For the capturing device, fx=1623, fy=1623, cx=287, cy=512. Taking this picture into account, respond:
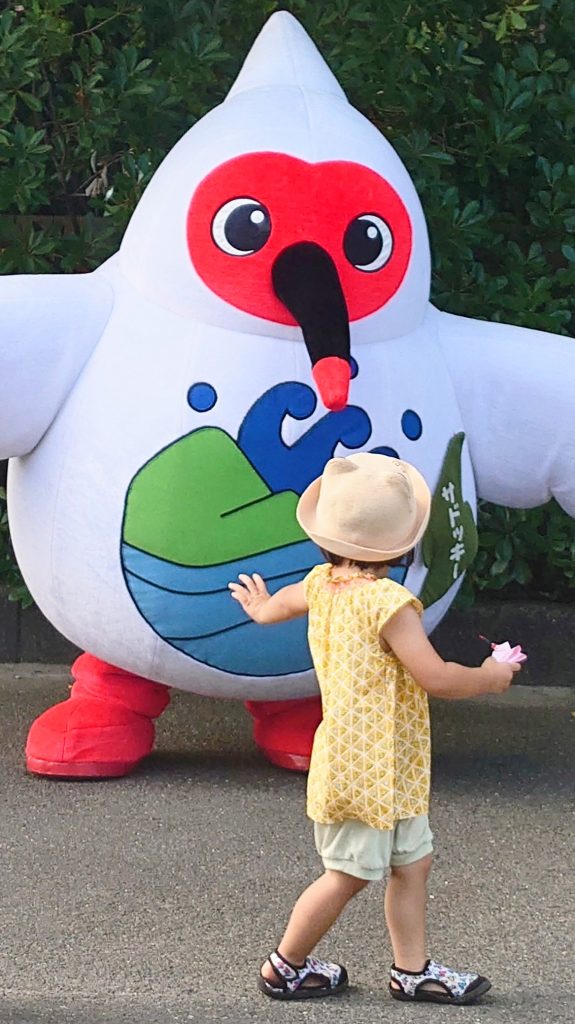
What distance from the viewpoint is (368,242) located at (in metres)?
4.24

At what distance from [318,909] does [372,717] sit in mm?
391

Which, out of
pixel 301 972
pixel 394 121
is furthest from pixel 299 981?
pixel 394 121

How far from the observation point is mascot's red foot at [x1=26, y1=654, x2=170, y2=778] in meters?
4.49

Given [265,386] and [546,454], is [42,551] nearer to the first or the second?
[265,386]

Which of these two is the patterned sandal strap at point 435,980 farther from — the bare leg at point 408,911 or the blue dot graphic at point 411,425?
the blue dot graphic at point 411,425

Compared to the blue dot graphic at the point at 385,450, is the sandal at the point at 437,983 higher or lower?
lower

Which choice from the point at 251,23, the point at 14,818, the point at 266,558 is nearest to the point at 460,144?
the point at 251,23

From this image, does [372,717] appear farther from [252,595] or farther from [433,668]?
[252,595]

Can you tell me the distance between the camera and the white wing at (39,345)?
13.6 ft

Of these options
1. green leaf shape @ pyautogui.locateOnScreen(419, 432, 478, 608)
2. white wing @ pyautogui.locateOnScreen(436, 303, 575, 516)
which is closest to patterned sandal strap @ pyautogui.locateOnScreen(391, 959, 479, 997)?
green leaf shape @ pyautogui.locateOnScreen(419, 432, 478, 608)

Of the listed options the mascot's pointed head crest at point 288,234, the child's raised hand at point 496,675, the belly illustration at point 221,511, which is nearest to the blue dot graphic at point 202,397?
the belly illustration at point 221,511

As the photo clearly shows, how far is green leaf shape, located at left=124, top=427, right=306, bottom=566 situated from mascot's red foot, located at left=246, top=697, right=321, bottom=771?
0.63m

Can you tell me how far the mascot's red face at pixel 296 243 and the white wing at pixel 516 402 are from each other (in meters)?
0.39

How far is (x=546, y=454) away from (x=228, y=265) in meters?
1.05
